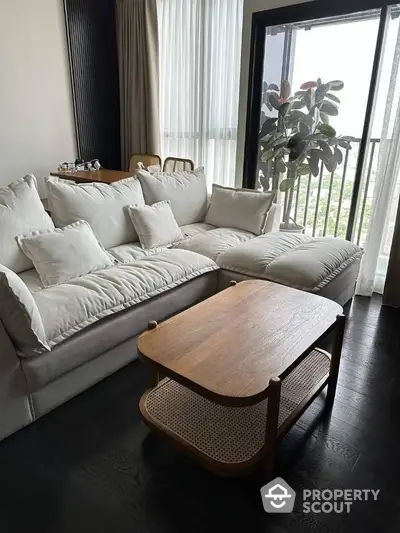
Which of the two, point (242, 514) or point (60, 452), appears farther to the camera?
point (60, 452)

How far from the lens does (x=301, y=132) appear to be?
3.36 m

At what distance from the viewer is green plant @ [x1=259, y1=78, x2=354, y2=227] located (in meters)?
3.25

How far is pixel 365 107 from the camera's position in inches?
118

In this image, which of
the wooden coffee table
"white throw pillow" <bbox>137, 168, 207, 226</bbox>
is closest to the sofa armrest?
the wooden coffee table

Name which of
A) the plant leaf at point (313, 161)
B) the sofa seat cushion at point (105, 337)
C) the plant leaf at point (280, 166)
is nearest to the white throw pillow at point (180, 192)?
the plant leaf at point (280, 166)

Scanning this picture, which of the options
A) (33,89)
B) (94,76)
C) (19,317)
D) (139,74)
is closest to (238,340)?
(19,317)

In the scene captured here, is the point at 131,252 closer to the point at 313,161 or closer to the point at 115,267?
the point at 115,267

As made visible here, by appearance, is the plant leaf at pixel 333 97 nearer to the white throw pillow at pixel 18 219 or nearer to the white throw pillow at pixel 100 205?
the white throw pillow at pixel 100 205

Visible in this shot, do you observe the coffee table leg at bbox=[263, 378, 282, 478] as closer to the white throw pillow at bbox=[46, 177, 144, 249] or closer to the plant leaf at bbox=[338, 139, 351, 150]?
the white throw pillow at bbox=[46, 177, 144, 249]

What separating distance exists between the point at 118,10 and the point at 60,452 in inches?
178

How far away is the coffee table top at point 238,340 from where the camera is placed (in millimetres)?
1344

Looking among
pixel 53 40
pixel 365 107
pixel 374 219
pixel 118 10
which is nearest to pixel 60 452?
pixel 374 219

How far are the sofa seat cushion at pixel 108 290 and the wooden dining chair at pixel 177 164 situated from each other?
65.6 inches

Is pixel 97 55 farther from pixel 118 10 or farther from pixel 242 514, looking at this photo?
pixel 242 514
